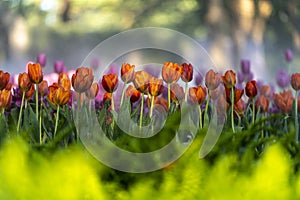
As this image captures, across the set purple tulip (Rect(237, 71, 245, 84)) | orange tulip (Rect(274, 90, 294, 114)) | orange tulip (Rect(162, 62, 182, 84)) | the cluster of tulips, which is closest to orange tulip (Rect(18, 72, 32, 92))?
the cluster of tulips

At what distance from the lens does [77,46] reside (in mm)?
39312

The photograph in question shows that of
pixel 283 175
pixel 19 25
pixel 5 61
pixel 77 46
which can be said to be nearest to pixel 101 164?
pixel 283 175

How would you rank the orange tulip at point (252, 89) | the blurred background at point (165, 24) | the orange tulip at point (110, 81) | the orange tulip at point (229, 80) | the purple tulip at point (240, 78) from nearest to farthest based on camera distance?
the orange tulip at point (110, 81), the orange tulip at point (229, 80), the orange tulip at point (252, 89), the purple tulip at point (240, 78), the blurred background at point (165, 24)

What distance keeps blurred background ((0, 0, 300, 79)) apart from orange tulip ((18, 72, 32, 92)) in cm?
1869

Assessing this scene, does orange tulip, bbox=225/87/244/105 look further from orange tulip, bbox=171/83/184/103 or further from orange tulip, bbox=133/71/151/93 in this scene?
orange tulip, bbox=133/71/151/93

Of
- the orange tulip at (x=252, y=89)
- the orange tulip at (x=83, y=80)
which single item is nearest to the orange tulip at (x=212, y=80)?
the orange tulip at (x=252, y=89)

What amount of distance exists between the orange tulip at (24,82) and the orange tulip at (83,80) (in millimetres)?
330

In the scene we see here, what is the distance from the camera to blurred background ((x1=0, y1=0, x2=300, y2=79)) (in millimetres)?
23312

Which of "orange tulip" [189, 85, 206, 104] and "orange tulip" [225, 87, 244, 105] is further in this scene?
"orange tulip" [225, 87, 244, 105]

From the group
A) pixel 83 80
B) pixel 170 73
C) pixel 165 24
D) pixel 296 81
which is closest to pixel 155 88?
pixel 170 73

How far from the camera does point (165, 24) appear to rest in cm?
3053

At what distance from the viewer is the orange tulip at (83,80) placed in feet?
8.26

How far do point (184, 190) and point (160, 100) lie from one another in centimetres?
157

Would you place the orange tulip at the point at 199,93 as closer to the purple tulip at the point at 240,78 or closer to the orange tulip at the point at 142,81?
the orange tulip at the point at 142,81
